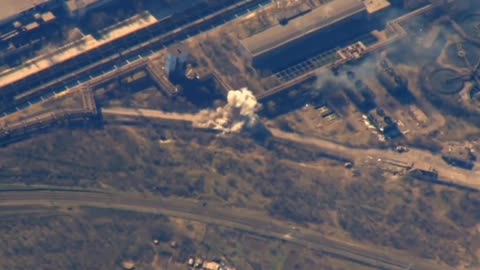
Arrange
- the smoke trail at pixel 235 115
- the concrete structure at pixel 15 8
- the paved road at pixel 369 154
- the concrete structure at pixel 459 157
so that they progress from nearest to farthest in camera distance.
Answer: the smoke trail at pixel 235 115 → the paved road at pixel 369 154 → the concrete structure at pixel 459 157 → the concrete structure at pixel 15 8

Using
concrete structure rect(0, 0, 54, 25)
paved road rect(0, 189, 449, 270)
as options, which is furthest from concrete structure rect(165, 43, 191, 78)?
concrete structure rect(0, 0, 54, 25)

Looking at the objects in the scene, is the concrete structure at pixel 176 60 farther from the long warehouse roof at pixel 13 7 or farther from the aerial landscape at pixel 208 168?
the long warehouse roof at pixel 13 7

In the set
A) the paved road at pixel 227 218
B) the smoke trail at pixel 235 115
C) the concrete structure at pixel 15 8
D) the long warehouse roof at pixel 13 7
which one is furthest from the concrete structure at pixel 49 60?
the smoke trail at pixel 235 115

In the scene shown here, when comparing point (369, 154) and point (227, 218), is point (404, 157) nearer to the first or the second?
point (369, 154)

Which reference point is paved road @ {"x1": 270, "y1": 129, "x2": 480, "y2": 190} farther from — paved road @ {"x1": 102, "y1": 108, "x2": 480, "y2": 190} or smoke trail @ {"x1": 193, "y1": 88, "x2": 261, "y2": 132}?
smoke trail @ {"x1": 193, "y1": 88, "x2": 261, "y2": 132}

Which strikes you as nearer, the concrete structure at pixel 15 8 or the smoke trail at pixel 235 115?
the smoke trail at pixel 235 115

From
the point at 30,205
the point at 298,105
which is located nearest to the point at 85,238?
the point at 30,205
